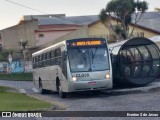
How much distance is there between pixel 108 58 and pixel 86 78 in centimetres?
148

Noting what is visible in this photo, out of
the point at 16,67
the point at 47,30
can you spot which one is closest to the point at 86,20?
the point at 47,30

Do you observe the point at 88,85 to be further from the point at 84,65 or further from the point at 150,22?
the point at 150,22

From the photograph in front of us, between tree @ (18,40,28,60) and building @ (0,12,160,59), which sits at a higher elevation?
building @ (0,12,160,59)

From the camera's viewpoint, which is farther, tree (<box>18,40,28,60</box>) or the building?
tree (<box>18,40,28,60</box>)

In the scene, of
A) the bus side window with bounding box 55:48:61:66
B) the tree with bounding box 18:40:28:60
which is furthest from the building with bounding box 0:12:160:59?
the bus side window with bounding box 55:48:61:66

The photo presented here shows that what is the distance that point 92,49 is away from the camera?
26156 mm

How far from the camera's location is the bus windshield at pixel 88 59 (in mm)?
25719

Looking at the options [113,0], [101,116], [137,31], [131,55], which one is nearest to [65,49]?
[131,55]

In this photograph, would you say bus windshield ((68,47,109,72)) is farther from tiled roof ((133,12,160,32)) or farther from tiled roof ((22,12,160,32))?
tiled roof ((133,12,160,32))

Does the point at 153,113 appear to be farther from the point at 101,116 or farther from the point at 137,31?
the point at 137,31

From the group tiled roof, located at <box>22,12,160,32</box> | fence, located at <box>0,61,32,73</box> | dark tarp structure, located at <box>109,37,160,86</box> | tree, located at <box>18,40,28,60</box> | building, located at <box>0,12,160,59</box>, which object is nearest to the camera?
dark tarp structure, located at <box>109,37,160,86</box>

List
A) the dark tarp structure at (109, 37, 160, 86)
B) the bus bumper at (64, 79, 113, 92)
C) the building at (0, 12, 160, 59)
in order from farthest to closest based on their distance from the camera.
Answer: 1. the building at (0, 12, 160, 59)
2. the dark tarp structure at (109, 37, 160, 86)
3. the bus bumper at (64, 79, 113, 92)

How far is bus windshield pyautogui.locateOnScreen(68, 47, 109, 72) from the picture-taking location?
25719 millimetres

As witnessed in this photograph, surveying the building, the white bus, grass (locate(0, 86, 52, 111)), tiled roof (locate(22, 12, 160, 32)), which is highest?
tiled roof (locate(22, 12, 160, 32))
